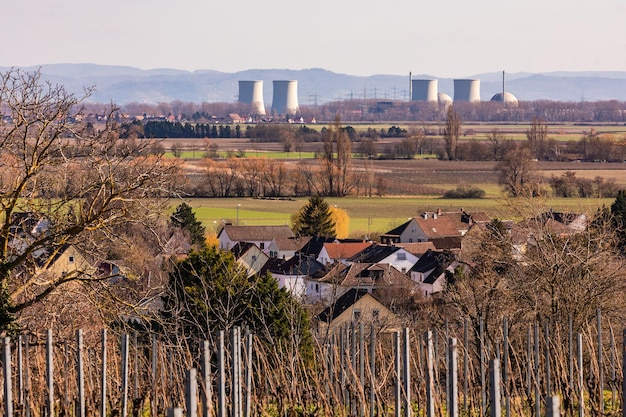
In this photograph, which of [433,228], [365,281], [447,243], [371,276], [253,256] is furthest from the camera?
[433,228]

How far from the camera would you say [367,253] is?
44.5 metres

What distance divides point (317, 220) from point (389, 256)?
8.56m

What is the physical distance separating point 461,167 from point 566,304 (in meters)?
67.1

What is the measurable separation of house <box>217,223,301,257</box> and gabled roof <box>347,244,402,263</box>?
5.84 m

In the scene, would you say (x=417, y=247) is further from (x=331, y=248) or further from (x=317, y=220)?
(x=317, y=220)

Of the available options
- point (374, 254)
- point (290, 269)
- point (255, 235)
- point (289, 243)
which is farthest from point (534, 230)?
point (255, 235)

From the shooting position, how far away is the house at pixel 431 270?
37781 millimetres

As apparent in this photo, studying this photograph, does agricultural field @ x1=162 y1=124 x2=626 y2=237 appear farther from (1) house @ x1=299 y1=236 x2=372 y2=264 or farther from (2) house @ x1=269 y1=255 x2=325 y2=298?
(2) house @ x1=269 y1=255 x2=325 y2=298

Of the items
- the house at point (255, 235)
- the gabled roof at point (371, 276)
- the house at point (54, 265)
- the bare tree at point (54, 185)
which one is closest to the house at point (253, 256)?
the house at point (255, 235)

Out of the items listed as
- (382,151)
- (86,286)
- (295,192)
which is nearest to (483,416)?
(86,286)

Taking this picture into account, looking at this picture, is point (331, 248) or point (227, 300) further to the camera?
point (331, 248)

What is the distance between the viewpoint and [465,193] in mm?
65375

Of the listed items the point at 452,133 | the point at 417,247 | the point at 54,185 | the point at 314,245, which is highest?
the point at 54,185

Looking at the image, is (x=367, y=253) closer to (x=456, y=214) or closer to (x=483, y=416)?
(x=456, y=214)
